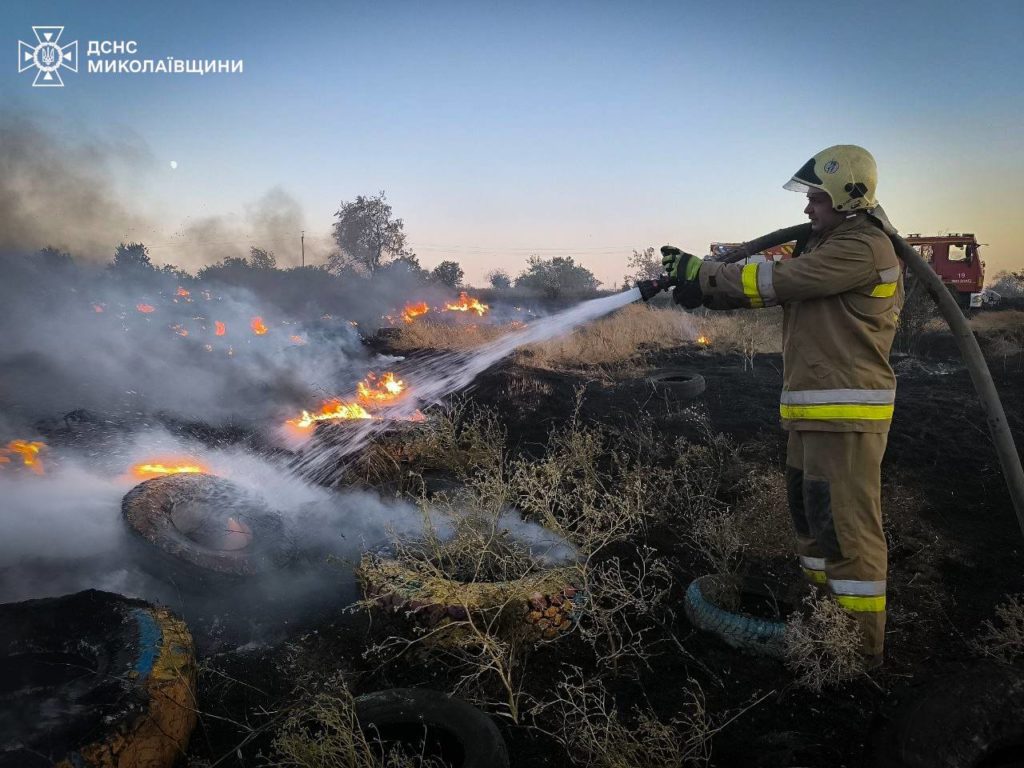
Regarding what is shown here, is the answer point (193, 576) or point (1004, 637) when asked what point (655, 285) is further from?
point (193, 576)

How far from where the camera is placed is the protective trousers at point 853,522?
106 inches

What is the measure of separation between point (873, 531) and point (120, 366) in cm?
1221

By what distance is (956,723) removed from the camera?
1794 mm

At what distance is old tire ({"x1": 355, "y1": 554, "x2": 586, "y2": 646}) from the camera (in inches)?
119

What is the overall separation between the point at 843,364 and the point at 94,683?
3.55 m

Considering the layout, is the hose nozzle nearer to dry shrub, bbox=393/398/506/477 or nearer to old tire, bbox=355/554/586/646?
old tire, bbox=355/554/586/646

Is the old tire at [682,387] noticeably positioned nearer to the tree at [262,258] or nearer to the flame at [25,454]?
the flame at [25,454]

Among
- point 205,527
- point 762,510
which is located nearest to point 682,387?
point 762,510

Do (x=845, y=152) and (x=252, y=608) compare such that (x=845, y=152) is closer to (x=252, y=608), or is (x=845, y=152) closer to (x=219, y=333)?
(x=252, y=608)

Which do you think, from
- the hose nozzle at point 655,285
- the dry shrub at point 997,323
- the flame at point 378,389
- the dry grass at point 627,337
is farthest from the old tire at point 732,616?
the dry shrub at point 997,323

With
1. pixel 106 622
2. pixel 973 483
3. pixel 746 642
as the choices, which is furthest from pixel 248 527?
pixel 973 483

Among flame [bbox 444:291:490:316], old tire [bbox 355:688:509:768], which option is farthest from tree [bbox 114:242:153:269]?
old tire [bbox 355:688:509:768]

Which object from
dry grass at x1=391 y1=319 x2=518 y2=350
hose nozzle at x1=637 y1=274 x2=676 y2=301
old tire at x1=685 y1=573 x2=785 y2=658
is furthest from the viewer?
dry grass at x1=391 y1=319 x2=518 y2=350

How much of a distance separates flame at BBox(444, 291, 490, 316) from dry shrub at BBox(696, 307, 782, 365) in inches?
383
